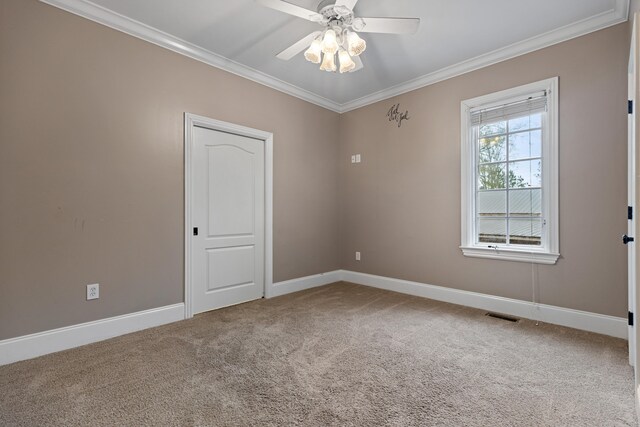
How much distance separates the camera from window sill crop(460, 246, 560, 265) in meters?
2.89

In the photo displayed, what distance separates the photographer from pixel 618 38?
8.43ft

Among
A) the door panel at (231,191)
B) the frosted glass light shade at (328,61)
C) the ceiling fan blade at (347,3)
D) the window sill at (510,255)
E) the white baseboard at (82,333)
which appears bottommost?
the white baseboard at (82,333)

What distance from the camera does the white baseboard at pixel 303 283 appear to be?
154 inches

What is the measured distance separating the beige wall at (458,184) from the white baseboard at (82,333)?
2.63 m

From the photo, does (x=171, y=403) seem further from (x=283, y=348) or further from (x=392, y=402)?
(x=392, y=402)

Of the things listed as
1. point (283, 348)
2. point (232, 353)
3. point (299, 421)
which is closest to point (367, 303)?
point (283, 348)

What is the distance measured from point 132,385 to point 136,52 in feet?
8.81

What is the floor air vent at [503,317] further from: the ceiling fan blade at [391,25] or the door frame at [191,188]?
the ceiling fan blade at [391,25]

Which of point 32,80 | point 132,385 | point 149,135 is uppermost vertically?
point 32,80

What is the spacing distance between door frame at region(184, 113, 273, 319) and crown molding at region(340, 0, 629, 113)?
1.74m

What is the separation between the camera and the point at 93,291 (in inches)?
99.5

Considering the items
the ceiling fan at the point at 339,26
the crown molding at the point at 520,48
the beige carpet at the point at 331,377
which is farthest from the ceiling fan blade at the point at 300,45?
the beige carpet at the point at 331,377

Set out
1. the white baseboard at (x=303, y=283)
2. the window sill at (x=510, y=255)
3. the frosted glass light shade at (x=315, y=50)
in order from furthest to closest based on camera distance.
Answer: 1. the white baseboard at (x=303, y=283)
2. the window sill at (x=510, y=255)
3. the frosted glass light shade at (x=315, y=50)

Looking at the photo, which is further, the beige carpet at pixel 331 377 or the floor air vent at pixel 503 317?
the floor air vent at pixel 503 317
